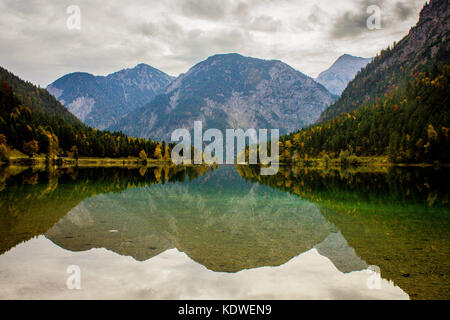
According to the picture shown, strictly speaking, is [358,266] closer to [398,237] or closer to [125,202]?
[398,237]

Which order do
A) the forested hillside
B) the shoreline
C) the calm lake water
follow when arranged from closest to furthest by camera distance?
the calm lake water, the shoreline, the forested hillside

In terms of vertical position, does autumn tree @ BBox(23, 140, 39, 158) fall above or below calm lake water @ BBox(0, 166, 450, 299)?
above

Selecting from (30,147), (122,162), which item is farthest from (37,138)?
(122,162)

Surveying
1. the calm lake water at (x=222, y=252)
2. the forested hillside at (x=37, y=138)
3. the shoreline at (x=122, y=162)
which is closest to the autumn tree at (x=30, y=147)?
the forested hillside at (x=37, y=138)

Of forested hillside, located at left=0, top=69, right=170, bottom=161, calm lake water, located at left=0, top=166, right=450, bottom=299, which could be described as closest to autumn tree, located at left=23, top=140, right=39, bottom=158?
forested hillside, located at left=0, top=69, right=170, bottom=161

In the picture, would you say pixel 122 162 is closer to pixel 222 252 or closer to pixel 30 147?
pixel 30 147

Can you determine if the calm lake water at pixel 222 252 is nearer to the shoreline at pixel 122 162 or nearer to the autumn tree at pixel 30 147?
the shoreline at pixel 122 162

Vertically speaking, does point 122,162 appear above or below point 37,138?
below

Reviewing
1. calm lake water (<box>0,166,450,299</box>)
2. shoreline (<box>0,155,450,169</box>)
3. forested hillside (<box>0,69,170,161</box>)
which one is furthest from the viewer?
forested hillside (<box>0,69,170,161</box>)

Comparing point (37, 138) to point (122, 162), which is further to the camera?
point (122, 162)

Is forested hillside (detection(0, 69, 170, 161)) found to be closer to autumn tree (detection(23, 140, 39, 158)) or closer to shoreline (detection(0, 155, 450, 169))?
autumn tree (detection(23, 140, 39, 158))
